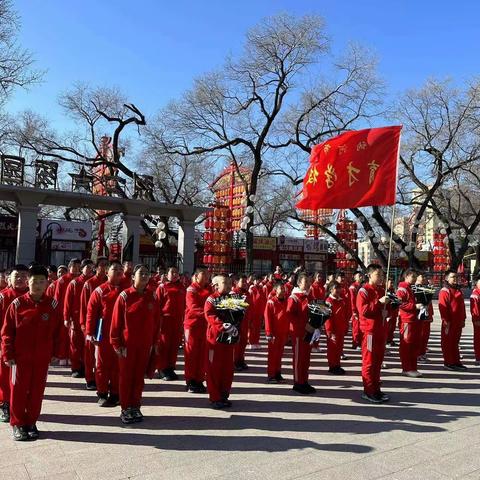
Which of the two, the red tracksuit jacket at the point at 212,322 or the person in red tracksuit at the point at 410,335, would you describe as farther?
the person in red tracksuit at the point at 410,335

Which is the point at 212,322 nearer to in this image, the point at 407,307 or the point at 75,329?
the point at 75,329

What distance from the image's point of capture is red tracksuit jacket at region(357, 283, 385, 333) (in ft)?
19.8

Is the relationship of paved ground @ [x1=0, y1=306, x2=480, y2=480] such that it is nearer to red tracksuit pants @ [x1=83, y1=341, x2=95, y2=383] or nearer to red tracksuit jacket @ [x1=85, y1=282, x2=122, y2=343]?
red tracksuit pants @ [x1=83, y1=341, x2=95, y2=383]

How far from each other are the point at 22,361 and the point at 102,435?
3.41ft

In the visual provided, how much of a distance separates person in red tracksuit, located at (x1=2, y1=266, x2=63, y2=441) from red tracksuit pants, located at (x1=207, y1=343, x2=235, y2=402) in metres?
1.88

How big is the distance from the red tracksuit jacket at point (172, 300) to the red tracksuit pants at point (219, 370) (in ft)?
6.27

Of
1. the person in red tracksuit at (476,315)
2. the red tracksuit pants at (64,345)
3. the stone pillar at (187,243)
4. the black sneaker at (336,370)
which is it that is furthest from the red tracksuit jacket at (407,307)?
the stone pillar at (187,243)

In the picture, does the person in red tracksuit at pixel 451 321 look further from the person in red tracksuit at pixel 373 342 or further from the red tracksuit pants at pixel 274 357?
the red tracksuit pants at pixel 274 357

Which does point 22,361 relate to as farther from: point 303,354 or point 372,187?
point 372,187

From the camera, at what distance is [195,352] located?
652 cm

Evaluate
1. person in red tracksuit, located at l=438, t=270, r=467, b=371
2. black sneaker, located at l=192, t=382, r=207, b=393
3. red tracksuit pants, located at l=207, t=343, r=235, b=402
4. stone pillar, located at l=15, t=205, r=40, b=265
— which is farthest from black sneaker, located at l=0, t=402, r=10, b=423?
stone pillar, located at l=15, t=205, r=40, b=265

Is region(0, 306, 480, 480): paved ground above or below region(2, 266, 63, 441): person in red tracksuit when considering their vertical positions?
below

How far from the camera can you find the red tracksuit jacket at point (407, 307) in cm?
792

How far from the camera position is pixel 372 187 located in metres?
7.13
